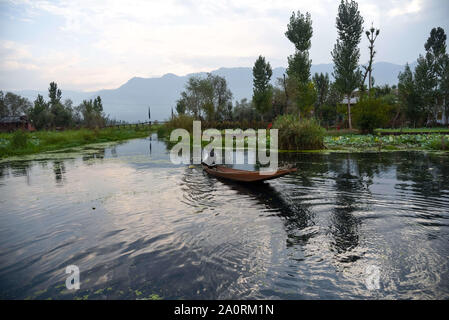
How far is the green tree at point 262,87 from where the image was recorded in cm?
4466

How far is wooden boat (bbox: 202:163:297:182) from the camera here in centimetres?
962

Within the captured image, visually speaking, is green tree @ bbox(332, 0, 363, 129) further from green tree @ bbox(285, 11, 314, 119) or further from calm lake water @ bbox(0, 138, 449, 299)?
calm lake water @ bbox(0, 138, 449, 299)

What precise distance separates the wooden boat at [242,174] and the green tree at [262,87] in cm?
3301

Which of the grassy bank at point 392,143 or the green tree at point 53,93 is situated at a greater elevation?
the green tree at point 53,93

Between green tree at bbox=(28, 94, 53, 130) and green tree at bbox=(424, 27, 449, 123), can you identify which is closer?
green tree at bbox=(424, 27, 449, 123)

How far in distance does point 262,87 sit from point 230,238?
4276cm

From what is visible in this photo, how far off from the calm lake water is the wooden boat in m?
0.38

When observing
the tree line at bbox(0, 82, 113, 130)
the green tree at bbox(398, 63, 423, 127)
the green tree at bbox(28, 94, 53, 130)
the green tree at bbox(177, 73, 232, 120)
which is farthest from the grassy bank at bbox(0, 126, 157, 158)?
the green tree at bbox(398, 63, 423, 127)

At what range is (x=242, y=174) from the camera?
10859 millimetres

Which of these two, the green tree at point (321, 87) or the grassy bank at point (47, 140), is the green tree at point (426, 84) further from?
the grassy bank at point (47, 140)

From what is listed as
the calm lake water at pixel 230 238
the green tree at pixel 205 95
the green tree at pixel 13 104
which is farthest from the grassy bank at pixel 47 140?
the green tree at pixel 13 104

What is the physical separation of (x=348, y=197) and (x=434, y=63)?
38410 mm

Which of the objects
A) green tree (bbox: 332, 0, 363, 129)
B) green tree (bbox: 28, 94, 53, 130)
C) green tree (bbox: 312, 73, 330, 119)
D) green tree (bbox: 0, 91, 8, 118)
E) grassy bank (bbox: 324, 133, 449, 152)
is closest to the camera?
grassy bank (bbox: 324, 133, 449, 152)
